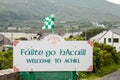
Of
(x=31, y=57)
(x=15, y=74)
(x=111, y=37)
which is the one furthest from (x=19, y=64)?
(x=111, y=37)

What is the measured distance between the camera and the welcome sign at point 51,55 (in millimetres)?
9359

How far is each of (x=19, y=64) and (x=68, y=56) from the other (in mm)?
1085

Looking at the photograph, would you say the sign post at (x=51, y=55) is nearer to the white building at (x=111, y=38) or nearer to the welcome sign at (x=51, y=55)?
the welcome sign at (x=51, y=55)

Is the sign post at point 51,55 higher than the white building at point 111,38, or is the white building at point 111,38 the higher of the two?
the sign post at point 51,55

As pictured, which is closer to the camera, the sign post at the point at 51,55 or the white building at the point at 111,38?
the sign post at the point at 51,55

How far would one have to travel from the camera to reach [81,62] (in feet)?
30.9

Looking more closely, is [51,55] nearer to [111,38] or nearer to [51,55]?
[51,55]

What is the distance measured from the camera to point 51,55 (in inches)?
369

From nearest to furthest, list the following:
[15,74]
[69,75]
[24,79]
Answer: [69,75], [24,79], [15,74]

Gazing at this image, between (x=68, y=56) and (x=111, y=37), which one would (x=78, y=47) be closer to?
(x=68, y=56)

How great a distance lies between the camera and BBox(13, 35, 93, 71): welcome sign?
30.7 feet

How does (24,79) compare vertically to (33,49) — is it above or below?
below

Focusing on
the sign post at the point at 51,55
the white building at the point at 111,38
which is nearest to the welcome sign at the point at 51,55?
the sign post at the point at 51,55

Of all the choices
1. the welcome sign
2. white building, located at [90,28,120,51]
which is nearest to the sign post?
the welcome sign
